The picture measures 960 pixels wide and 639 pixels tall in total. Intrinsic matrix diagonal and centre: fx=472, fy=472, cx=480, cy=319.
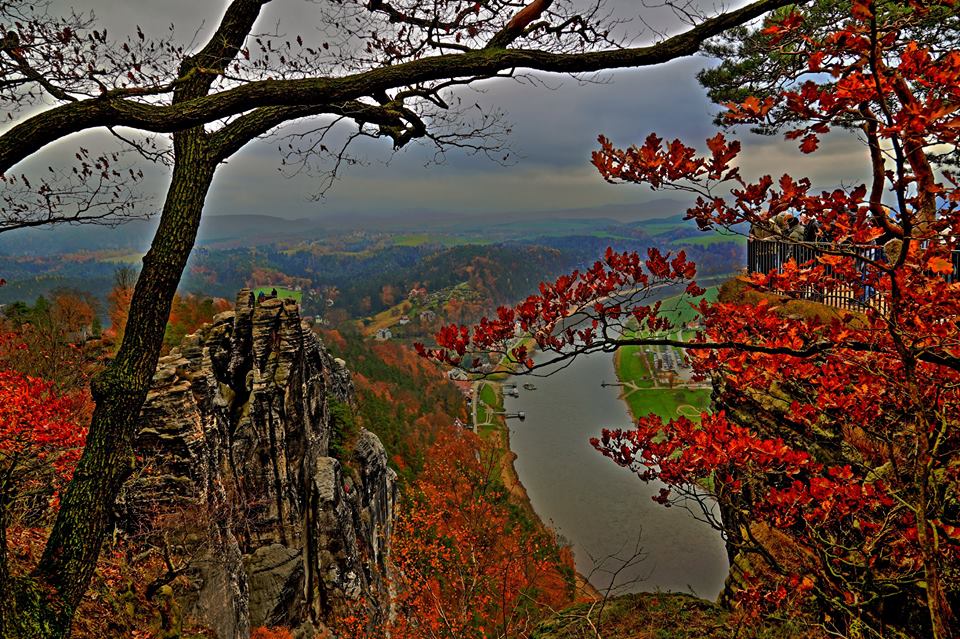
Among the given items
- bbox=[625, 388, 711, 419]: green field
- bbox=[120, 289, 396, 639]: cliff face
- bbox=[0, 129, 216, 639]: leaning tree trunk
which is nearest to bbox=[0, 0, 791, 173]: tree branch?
bbox=[0, 129, 216, 639]: leaning tree trunk

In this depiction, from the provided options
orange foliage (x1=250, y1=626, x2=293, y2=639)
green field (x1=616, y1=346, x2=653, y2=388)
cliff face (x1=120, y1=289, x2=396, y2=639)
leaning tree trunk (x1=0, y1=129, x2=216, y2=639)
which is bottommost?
green field (x1=616, y1=346, x2=653, y2=388)

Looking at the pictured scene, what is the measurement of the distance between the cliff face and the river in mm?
9367

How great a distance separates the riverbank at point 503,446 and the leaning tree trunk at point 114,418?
1962 cm

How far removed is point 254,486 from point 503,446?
3722 cm

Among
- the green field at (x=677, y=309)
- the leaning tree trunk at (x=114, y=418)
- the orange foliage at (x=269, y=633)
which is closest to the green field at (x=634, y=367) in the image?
the orange foliage at (x=269, y=633)

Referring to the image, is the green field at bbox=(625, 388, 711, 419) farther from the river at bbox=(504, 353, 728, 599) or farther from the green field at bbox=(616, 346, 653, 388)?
the green field at bbox=(616, 346, 653, 388)

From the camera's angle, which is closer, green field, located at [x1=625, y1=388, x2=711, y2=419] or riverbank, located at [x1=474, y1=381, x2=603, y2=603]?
riverbank, located at [x1=474, y1=381, x2=603, y2=603]

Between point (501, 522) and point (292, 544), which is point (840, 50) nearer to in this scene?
point (292, 544)

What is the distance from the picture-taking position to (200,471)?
937 centimetres

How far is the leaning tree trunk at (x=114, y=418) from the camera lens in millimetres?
2988

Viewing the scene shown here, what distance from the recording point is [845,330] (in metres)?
3.47

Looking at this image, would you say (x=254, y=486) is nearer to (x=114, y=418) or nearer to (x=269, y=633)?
(x=269, y=633)

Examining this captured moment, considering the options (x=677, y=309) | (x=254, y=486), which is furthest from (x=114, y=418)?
(x=254, y=486)

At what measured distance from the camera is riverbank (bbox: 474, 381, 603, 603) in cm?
2939
